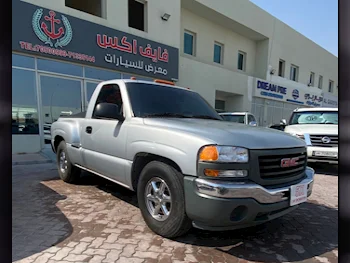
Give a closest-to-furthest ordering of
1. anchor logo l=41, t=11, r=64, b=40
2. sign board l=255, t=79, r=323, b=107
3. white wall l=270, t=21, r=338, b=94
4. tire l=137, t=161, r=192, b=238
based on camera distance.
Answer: tire l=137, t=161, r=192, b=238, anchor logo l=41, t=11, r=64, b=40, sign board l=255, t=79, r=323, b=107, white wall l=270, t=21, r=338, b=94

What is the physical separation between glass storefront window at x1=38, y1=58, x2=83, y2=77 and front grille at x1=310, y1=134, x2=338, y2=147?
27.4ft

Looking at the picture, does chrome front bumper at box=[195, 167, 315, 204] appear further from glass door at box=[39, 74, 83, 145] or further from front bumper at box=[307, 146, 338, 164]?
glass door at box=[39, 74, 83, 145]

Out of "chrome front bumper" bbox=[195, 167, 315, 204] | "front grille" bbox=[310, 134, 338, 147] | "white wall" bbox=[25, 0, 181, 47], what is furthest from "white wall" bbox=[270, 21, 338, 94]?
"chrome front bumper" bbox=[195, 167, 315, 204]

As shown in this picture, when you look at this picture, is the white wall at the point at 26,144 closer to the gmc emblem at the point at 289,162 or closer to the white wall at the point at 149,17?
the white wall at the point at 149,17

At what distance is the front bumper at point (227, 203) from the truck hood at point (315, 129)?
5.12 metres

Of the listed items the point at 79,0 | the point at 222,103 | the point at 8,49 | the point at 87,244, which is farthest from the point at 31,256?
the point at 222,103

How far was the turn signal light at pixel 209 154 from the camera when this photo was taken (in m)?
2.45

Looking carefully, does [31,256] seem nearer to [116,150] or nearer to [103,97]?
[116,150]

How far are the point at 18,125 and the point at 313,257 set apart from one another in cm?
894

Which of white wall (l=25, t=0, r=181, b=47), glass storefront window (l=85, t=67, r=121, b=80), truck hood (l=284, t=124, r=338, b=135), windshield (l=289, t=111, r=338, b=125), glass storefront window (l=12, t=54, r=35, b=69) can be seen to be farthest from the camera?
glass storefront window (l=85, t=67, r=121, b=80)

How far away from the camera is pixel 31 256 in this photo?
255cm

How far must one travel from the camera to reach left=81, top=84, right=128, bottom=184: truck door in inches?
138

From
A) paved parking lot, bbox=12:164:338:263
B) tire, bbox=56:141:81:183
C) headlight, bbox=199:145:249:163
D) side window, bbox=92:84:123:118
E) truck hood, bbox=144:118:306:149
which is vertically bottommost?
paved parking lot, bbox=12:164:338:263

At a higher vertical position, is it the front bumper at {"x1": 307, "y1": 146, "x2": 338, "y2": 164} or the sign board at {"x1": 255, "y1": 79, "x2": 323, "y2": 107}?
the sign board at {"x1": 255, "y1": 79, "x2": 323, "y2": 107}
